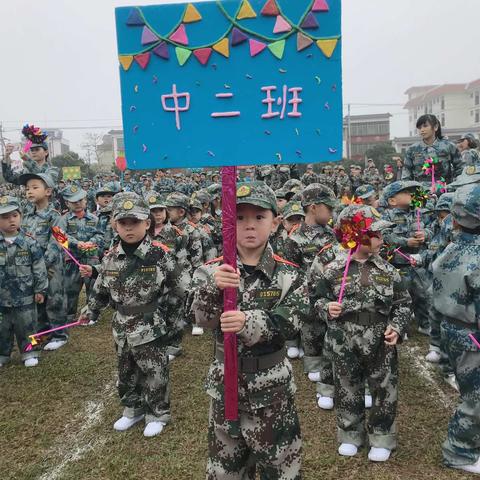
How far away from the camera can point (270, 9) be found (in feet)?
6.91

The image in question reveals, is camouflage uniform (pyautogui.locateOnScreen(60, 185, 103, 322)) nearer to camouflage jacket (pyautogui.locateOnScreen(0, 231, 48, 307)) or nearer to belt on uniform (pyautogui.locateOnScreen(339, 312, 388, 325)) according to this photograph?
camouflage jacket (pyautogui.locateOnScreen(0, 231, 48, 307))

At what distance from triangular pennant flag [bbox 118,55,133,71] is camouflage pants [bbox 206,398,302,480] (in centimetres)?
198

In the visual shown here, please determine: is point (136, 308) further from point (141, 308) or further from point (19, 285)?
point (19, 285)

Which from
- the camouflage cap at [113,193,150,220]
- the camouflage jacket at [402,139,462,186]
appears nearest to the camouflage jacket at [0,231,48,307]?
the camouflage cap at [113,193,150,220]

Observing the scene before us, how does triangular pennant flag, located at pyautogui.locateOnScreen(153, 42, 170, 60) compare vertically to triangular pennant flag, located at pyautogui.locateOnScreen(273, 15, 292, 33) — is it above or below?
below

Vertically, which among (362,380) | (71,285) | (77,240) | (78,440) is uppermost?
(77,240)

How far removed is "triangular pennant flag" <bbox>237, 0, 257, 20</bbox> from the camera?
2119 millimetres

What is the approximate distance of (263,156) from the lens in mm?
2203

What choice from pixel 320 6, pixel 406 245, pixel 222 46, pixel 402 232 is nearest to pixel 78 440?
pixel 222 46

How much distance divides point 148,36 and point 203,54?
0.29 m

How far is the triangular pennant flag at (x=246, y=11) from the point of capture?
6.95 feet

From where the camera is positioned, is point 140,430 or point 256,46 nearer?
point 256,46

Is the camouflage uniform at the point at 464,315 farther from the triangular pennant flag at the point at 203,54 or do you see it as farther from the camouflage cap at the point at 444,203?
the triangular pennant flag at the point at 203,54

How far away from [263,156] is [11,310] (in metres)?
5.37
